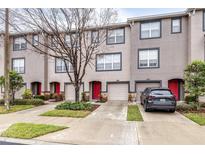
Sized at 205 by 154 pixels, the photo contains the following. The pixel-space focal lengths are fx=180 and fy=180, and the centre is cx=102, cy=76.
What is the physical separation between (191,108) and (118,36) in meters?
10.4

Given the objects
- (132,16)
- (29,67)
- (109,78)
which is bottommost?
(109,78)

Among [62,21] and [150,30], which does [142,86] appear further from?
[62,21]

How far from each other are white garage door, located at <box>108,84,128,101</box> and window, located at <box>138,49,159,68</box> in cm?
289

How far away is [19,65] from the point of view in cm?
2219

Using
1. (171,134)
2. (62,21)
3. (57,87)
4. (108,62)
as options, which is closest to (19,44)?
(57,87)

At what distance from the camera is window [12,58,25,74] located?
72.2ft

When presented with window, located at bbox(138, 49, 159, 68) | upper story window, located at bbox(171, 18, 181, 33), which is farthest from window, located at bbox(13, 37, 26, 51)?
upper story window, located at bbox(171, 18, 181, 33)

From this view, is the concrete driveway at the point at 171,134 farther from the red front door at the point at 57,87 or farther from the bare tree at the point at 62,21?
the red front door at the point at 57,87

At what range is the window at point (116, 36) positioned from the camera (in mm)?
18952

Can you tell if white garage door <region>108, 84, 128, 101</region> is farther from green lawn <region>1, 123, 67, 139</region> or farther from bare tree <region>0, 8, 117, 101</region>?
green lawn <region>1, 123, 67, 139</region>
